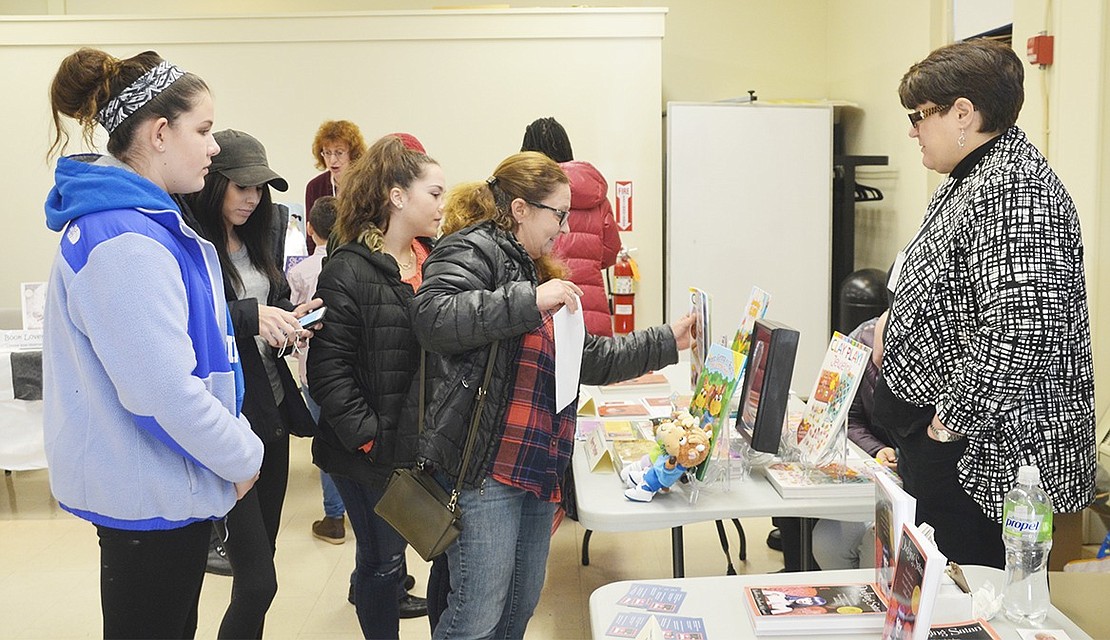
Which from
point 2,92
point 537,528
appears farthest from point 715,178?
point 2,92

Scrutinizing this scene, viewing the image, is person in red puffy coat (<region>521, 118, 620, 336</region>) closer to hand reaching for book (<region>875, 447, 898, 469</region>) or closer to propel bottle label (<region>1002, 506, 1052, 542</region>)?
hand reaching for book (<region>875, 447, 898, 469</region>)

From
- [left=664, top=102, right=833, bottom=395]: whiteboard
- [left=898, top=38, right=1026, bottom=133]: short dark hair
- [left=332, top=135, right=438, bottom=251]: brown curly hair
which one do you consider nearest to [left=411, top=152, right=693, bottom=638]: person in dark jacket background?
[left=332, top=135, right=438, bottom=251]: brown curly hair

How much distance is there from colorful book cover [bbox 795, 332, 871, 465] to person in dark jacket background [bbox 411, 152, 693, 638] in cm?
61

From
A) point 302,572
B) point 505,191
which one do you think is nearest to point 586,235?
point 302,572

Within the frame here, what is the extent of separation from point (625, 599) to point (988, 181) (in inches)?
41.0

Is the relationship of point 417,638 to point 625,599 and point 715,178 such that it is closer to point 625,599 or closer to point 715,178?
point 625,599

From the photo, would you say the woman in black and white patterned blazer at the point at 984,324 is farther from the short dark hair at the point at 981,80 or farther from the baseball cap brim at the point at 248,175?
the baseball cap brim at the point at 248,175

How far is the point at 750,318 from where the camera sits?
262 centimetres

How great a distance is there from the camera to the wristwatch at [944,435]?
1.95 m

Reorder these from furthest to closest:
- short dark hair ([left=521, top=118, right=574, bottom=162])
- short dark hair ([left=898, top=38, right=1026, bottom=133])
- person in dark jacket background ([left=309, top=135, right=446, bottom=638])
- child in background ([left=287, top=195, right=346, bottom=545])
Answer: short dark hair ([left=521, top=118, right=574, bottom=162])
child in background ([left=287, top=195, right=346, bottom=545])
person in dark jacket background ([left=309, top=135, right=446, bottom=638])
short dark hair ([left=898, top=38, right=1026, bottom=133])

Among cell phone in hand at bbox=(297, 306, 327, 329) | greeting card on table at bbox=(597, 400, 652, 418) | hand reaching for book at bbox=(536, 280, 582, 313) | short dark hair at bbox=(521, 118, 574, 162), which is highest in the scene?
short dark hair at bbox=(521, 118, 574, 162)

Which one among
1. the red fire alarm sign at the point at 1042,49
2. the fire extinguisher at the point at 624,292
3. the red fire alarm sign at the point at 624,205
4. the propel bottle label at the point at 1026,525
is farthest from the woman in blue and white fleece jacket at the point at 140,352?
the red fire alarm sign at the point at 624,205

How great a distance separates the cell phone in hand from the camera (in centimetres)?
Result: 231

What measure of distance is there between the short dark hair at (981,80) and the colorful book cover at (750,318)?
712mm
